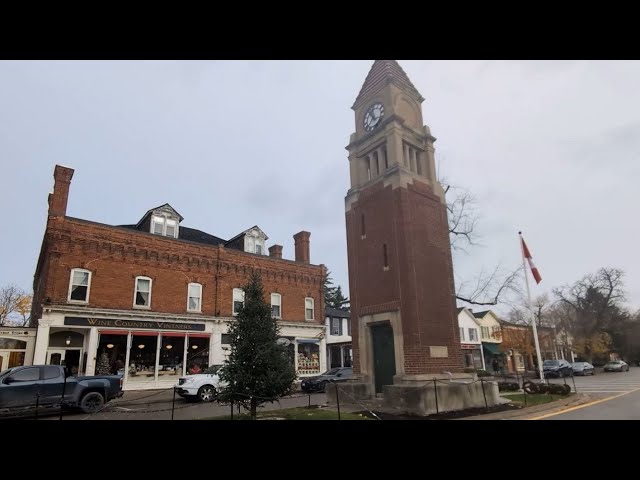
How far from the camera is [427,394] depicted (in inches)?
495

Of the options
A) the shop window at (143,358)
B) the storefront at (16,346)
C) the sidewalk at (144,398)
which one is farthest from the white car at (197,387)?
the storefront at (16,346)

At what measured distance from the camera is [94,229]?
23203mm

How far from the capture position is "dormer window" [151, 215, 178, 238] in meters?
26.8

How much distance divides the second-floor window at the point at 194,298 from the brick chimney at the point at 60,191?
26.6ft

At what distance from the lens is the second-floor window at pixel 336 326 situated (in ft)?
120

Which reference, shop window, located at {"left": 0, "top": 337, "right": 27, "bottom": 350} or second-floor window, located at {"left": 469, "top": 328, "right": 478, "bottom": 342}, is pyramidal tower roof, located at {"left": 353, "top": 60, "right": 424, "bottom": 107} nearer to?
shop window, located at {"left": 0, "top": 337, "right": 27, "bottom": 350}

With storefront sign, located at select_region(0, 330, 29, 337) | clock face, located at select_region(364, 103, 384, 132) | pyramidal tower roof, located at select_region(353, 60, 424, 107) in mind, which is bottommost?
storefront sign, located at select_region(0, 330, 29, 337)

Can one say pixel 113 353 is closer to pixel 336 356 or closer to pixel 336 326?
pixel 336 326

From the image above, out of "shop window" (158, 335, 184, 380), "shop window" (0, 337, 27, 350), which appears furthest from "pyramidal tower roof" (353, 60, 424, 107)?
"shop window" (0, 337, 27, 350)

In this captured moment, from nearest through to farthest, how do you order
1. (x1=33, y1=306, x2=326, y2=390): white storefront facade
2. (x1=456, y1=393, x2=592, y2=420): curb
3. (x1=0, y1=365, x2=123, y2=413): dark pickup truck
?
(x1=456, y1=393, x2=592, y2=420): curb, (x1=0, y1=365, x2=123, y2=413): dark pickup truck, (x1=33, y1=306, x2=326, y2=390): white storefront facade

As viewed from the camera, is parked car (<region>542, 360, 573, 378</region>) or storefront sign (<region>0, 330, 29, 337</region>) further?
parked car (<region>542, 360, 573, 378</region>)

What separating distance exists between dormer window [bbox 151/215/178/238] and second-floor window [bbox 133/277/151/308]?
338 cm
